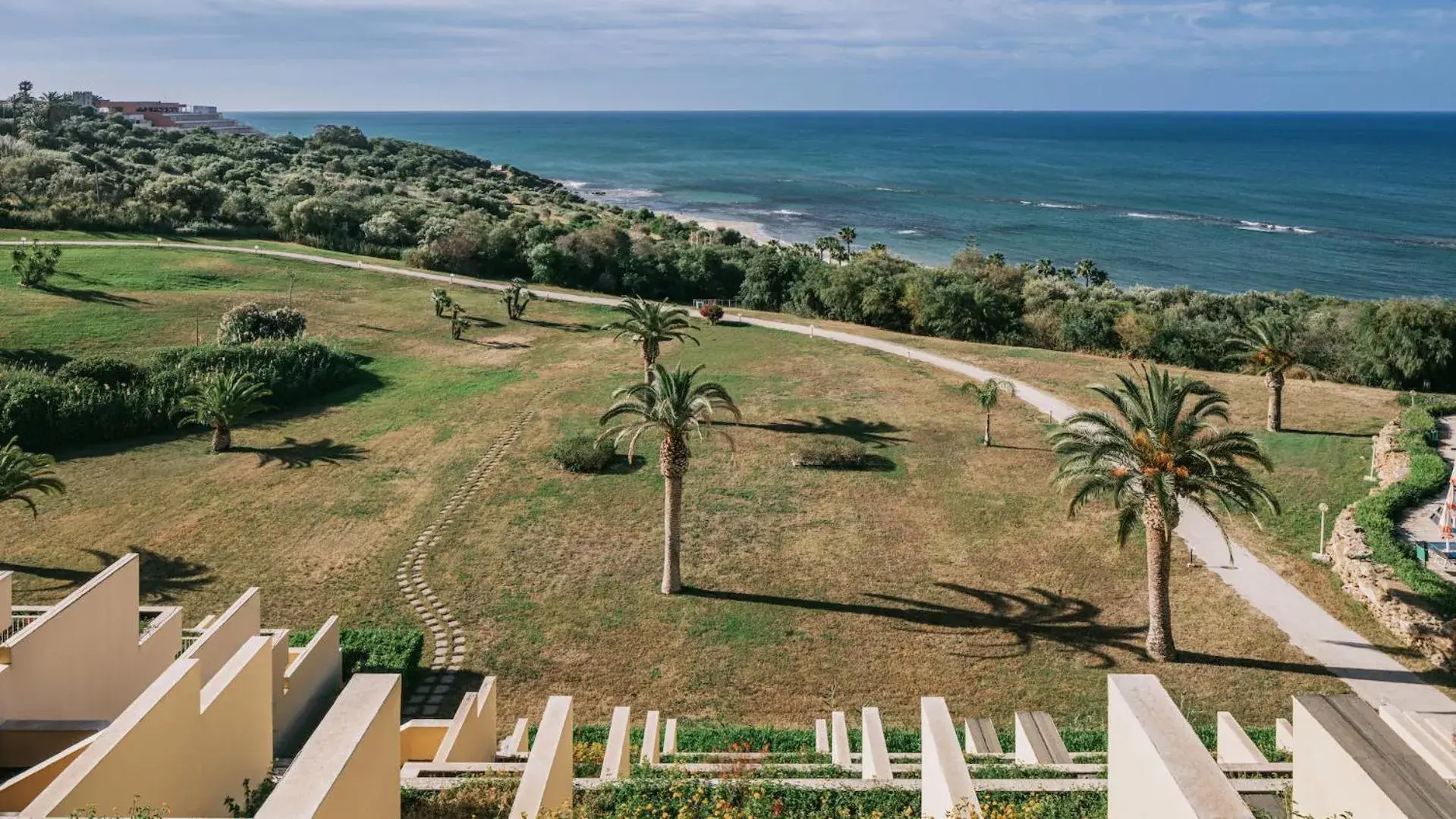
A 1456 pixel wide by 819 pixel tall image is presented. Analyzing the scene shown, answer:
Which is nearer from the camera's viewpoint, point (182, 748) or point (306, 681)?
point (182, 748)

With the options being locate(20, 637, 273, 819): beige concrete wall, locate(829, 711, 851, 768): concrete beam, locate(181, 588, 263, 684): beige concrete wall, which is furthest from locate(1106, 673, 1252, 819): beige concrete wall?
locate(181, 588, 263, 684): beige concrete wall

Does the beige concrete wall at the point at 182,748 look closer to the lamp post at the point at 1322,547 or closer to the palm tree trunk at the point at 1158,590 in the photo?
the palm tree trunk at the point at 1158,590

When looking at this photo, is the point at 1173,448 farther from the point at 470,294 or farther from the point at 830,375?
the point at 470,294

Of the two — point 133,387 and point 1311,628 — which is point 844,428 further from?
point 133,387

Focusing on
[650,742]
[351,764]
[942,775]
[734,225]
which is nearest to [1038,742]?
[942,775]

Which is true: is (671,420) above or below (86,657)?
above

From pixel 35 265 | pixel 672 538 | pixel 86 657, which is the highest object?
pixel 35 265

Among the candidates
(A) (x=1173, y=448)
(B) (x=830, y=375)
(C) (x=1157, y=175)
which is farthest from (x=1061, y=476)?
(C) (x=1157, y=175)
